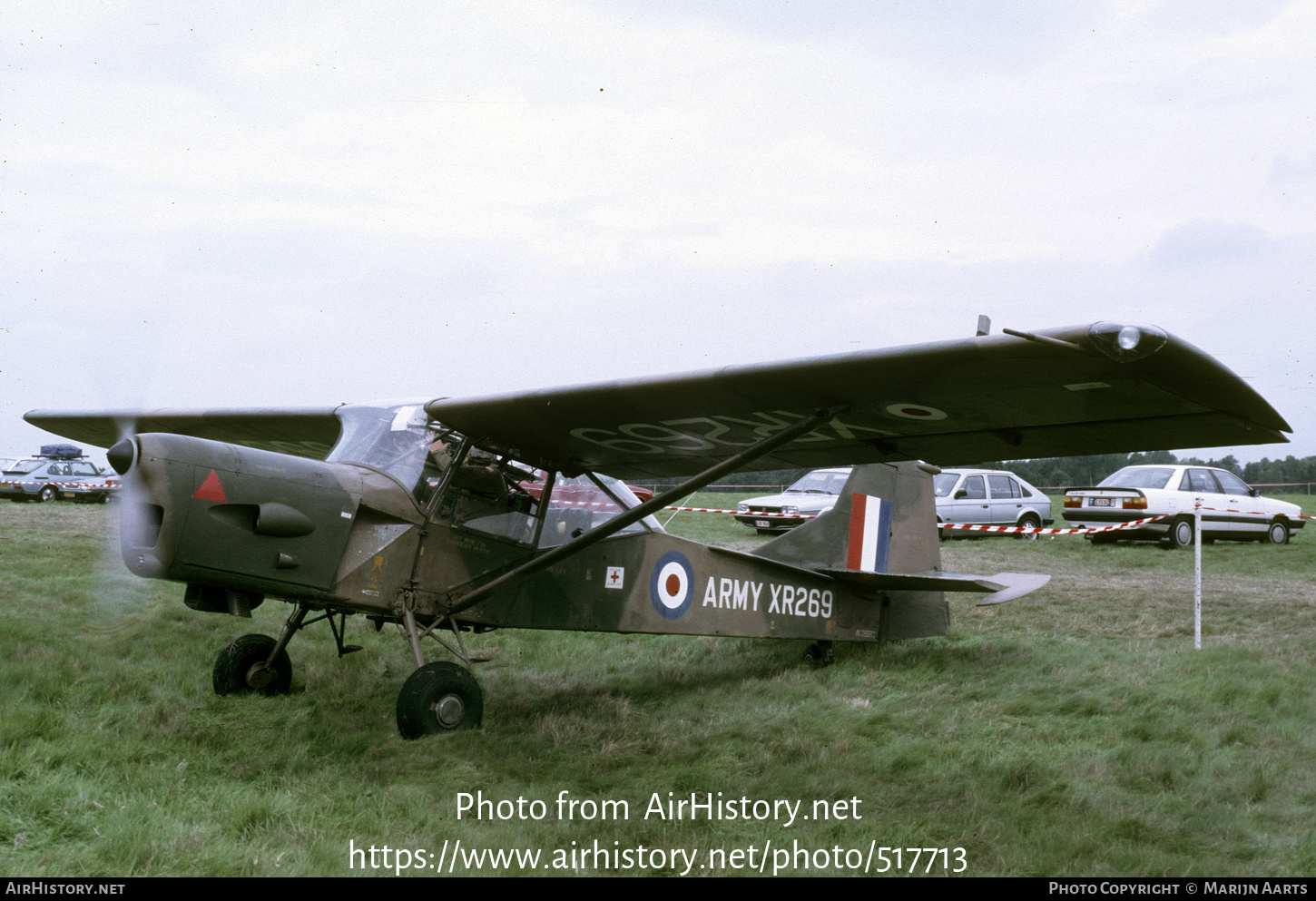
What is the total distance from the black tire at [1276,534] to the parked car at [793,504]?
8217 millimetres

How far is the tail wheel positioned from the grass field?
423 inches

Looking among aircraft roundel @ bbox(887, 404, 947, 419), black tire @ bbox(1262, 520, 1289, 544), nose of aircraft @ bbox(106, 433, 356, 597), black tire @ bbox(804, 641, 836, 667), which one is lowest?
black tire @ bbox(804, 641, 836, 667)

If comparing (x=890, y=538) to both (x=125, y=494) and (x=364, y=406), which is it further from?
(x=125, y=494)

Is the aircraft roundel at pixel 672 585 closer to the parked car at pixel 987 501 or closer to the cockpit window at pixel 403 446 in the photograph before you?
the cockpit window at pixel 403 446

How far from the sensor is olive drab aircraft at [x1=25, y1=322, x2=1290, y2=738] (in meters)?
4.26

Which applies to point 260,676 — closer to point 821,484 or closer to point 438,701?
point 438,701

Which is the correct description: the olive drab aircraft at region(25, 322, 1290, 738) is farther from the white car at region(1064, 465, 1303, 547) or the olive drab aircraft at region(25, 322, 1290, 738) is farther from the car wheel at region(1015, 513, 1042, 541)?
the car wheel at region(1015, 513, 1042, 541)

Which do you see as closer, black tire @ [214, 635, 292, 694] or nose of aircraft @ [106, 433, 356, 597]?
nose of aircraft @ [106, 433, 356, 597]

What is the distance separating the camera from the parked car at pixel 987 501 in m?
17.7

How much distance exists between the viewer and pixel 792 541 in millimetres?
7676

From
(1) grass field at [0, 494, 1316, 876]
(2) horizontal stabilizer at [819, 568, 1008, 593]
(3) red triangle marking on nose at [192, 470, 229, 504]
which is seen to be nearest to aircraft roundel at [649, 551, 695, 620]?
(1) grass field at [0, 494, 1316, 876]

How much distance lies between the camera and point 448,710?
5.01 metres

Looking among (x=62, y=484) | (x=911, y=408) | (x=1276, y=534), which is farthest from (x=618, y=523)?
(x=62, y=484)

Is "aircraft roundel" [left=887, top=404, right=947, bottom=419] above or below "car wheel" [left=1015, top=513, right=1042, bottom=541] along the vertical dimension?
above
